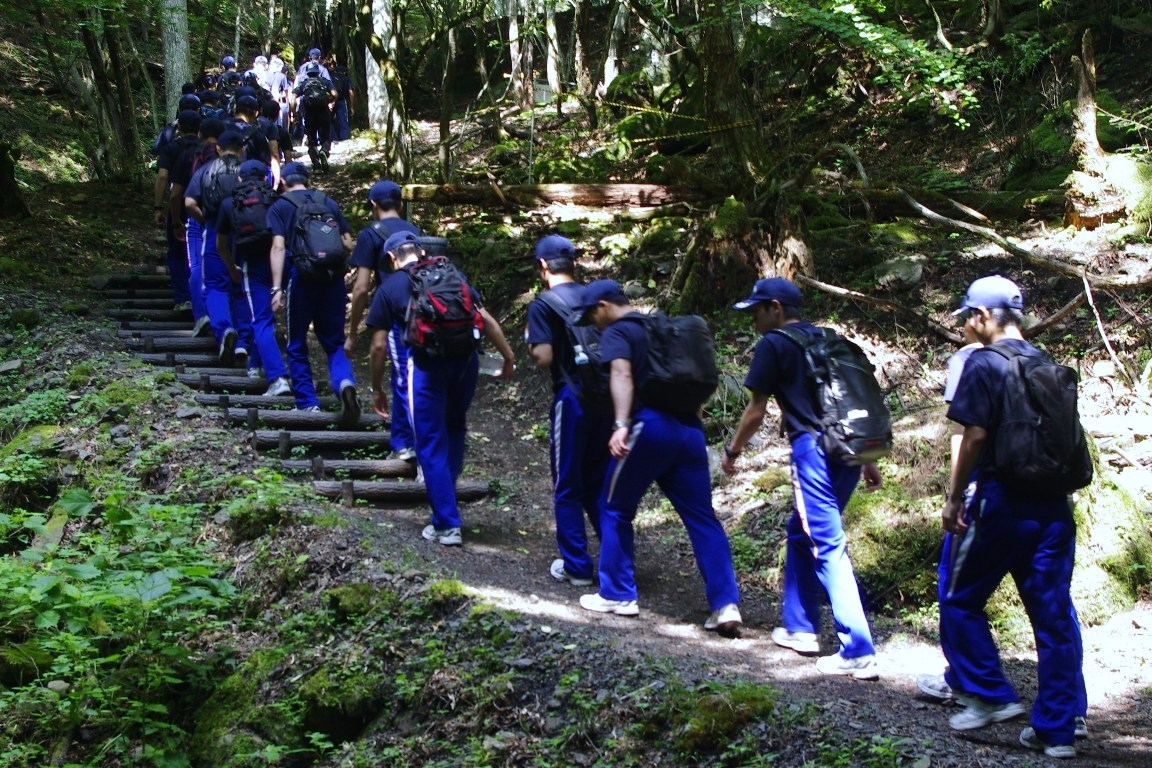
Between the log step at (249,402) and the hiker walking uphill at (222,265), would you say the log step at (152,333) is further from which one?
the log step at (249,402)

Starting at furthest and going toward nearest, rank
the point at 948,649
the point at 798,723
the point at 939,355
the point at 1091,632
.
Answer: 1. the point at 939,355
2. the point at 1091,632
3. the point at 948,649
4. the point at 798,723

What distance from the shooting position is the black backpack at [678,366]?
5730 millimetres

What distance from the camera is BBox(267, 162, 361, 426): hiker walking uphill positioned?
8570 mm

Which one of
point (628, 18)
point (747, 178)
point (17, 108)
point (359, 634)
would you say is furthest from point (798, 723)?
point (17, 108)

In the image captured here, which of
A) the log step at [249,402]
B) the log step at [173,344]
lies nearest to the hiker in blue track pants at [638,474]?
the log step at [249,402]

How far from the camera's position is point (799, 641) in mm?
5785

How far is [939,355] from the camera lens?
9.86 metres

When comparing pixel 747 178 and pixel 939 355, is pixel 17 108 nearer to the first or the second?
pixel 747 178

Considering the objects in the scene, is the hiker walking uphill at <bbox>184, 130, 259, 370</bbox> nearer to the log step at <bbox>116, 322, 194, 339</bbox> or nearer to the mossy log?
the log step at <bbox>116, 322, 194, 339</bbox>

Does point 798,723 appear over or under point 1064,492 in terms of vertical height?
under

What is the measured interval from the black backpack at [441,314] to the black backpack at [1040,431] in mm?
3394

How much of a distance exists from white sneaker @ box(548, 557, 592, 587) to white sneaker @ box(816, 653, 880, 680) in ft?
5.52

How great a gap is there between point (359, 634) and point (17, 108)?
23.3 metres

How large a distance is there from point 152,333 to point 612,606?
743 cm
